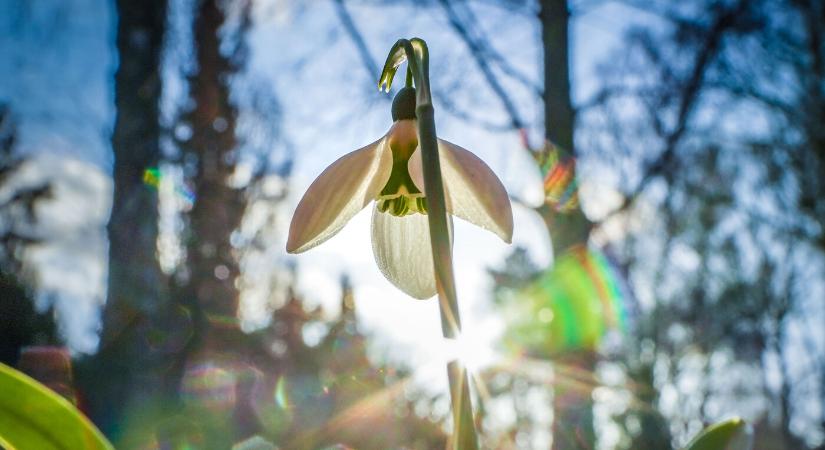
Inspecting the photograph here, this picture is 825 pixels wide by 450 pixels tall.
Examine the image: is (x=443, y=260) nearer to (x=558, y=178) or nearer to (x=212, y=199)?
(x=558, y=178)

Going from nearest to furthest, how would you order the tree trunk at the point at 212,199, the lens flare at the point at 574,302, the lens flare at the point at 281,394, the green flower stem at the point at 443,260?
the green flower stem at the point at 443,260 → the lens flare at the point at 574,302 → the lens flare at the point at 281,394 → the tree trunk at the point at 212,199

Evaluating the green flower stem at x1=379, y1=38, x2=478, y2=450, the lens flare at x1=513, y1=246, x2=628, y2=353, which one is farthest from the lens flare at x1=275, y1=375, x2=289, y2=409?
the green flower stem at x1=379, y1=38, x2=478, y2=450

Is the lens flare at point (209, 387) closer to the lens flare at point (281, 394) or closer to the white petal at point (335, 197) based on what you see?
the lens flare at point (281, 394)

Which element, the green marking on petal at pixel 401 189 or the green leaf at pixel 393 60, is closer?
the green leaf at pixel 393 60

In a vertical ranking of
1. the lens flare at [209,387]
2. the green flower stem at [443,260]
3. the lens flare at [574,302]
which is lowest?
the lens flare at [209,387]

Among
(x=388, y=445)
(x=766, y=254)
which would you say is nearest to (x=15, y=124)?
(x=388, y=445)

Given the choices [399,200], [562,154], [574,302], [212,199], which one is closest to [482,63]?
[562,154]

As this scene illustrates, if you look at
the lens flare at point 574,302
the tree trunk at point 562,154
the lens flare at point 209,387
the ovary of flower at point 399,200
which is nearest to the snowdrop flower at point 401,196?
the ovary of flower at point 399,200
